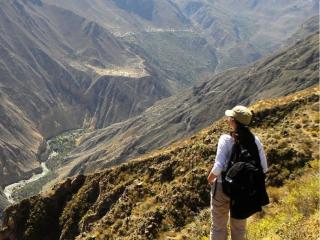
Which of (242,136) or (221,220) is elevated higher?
(242,136)

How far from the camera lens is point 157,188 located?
30078mm

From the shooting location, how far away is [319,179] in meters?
20.2

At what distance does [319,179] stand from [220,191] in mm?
8340

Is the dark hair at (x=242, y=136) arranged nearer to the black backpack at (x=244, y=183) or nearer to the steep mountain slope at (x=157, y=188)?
the black backpack at (x=244, y=183)

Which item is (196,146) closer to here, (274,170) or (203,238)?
(274,170)

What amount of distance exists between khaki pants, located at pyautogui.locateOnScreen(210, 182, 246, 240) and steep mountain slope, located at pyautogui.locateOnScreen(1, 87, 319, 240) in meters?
10.9

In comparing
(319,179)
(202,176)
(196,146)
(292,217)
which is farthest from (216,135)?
(292,217)

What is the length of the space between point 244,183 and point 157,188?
1787cm

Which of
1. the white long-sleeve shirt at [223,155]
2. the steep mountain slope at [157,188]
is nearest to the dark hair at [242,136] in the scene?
the white long-sleeve shirt at [223,155]

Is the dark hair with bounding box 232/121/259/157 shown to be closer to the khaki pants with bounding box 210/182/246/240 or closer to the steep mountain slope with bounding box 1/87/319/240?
the khaki pants with bounding box 210/182/246/240

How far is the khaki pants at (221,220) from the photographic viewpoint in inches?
523

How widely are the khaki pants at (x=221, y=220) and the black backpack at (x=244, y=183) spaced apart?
0.42 meters

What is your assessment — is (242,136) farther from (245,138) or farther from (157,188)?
(157,188)

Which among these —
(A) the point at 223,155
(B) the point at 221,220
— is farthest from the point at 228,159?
(B) the point at 221,220
